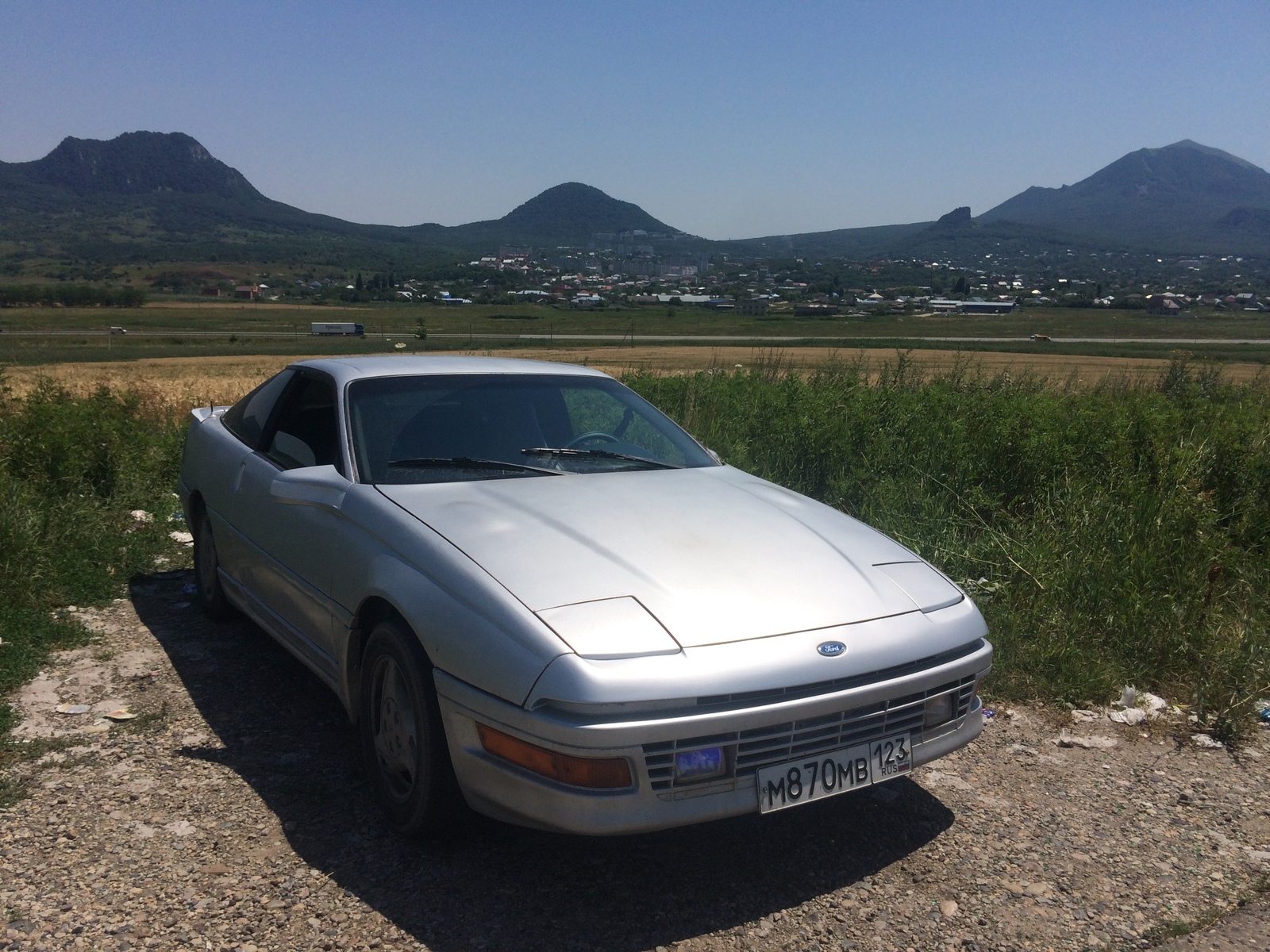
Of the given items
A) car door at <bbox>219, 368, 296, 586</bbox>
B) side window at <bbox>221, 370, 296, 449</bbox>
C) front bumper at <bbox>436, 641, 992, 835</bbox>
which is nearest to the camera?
front bumper at <bbox>436, 641, 992, 835</bbox>

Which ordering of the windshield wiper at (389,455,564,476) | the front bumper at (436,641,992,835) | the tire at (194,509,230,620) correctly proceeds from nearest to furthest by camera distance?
the front bumper at (436,641,992,835)
the windshield wiper at (389,455,564,476)
the tire at (194,509,230,620)

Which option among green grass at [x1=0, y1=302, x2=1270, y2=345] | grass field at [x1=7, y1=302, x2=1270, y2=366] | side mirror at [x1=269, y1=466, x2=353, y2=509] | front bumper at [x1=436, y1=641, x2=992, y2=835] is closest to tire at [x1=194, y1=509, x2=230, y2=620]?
side mirror at [x1=269, y1=466, x2=353, y2=509]

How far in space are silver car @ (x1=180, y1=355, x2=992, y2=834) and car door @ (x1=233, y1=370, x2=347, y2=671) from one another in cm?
2

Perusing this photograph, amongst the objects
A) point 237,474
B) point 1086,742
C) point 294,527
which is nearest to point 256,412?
point 237,474

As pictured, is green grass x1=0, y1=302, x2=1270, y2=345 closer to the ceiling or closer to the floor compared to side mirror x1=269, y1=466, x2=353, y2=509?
closer to the floor

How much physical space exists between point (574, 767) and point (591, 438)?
192 cm

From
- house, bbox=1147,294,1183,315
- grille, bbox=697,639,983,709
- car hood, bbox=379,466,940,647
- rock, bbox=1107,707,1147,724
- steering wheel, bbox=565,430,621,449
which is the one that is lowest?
house, bbox=1147,294,1183,315

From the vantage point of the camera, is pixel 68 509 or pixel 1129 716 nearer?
pixel 1129 716

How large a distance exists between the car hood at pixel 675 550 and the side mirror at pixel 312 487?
0.18m

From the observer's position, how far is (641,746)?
2594 mm

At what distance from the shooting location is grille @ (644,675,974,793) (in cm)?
263

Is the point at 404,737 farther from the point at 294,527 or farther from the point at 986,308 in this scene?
the point at 986,308

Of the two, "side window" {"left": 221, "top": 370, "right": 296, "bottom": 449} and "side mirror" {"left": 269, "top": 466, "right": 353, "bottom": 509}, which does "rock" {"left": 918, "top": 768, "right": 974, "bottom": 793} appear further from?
"side window" {"left": 221, "top": 370, "right": 296, "bottom": 449}

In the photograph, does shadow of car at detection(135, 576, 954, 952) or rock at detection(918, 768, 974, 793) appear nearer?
shadow of car at detection(135, 576, 954, 952)
